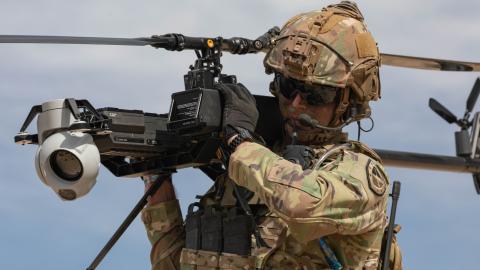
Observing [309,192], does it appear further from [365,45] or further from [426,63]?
[426,63]

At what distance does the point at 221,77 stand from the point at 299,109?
0.71 m

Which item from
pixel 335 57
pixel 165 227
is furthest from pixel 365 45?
pixel 165 227

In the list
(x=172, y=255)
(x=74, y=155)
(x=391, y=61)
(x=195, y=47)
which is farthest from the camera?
(x=391, y=61)

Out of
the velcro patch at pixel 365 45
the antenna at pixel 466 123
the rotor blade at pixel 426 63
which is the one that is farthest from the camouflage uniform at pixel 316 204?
the antenna at pixel 466 123

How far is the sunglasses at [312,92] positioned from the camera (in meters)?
9.20

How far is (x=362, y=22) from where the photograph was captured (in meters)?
9.63

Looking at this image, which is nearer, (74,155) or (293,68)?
(74,155)

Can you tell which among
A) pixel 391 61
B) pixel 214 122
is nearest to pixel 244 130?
pixel 214 122

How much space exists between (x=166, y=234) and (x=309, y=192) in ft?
6.97

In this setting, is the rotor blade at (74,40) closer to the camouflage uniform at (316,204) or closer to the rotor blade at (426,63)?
the camouflage uniform at (316,204)

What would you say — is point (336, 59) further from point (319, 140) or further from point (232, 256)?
→ point (232, 256)

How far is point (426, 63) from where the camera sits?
1482cm

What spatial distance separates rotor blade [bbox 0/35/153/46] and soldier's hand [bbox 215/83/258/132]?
71 centimetres

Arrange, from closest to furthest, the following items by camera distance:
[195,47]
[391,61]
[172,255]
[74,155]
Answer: [74,155] → [195,47] → [172,255] → [391,61]
